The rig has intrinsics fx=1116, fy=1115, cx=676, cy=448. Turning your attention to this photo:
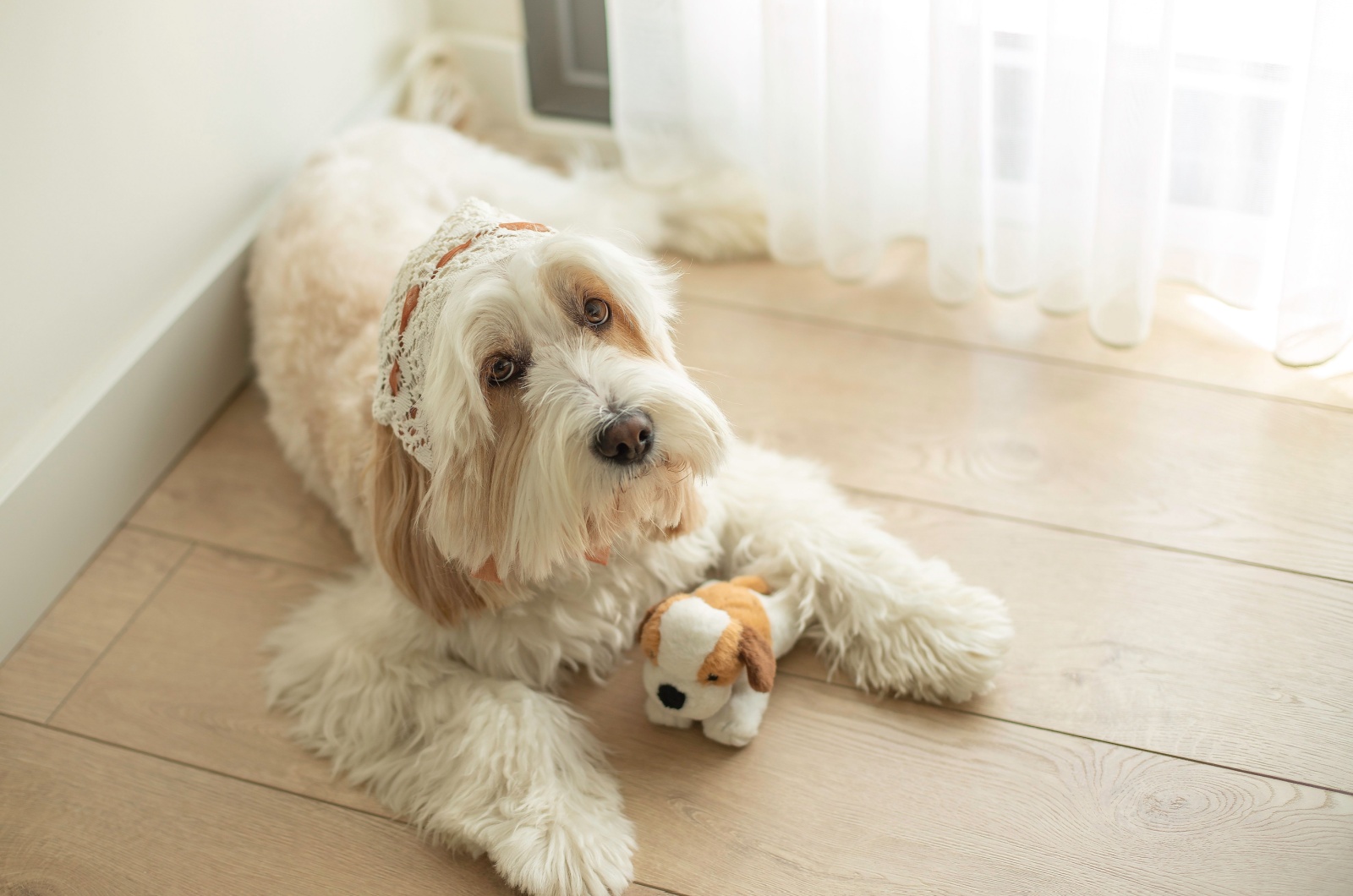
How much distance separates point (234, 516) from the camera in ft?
7.38

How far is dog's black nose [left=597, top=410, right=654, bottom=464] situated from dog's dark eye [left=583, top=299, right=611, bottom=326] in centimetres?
16

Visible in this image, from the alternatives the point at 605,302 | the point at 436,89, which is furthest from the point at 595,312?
the point at 436,89

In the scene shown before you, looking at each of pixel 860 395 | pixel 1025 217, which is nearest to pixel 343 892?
pixel 860 395

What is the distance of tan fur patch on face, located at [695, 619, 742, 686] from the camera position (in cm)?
165

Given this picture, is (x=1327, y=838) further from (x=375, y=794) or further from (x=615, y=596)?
(x=375, y=794)

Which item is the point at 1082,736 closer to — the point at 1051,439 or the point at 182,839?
the point at 1051,439

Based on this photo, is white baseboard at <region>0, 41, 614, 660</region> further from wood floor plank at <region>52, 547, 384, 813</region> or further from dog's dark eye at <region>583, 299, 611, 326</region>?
dog's dark eye at <region>583, 299, 611, 326</region>

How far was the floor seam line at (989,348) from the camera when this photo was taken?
220 centimetres

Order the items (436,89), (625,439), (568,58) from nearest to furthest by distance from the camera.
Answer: (625,439) < (436,89) < (568,58)

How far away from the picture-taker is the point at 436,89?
2.79 m

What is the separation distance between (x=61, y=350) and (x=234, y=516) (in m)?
0.44

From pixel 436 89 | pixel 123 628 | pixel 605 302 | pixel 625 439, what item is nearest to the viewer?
pixel 625 439

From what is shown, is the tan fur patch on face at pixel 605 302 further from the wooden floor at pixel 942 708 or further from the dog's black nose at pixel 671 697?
the dog's black nose at pixel 671 697

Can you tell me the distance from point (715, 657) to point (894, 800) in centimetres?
35
